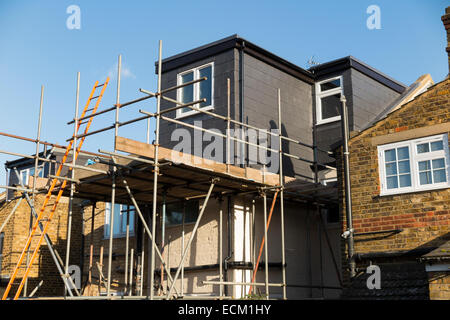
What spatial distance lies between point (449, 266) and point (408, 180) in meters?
2.46

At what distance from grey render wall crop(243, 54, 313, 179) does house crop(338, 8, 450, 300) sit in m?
3.65

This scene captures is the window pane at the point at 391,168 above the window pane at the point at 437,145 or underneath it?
underneath

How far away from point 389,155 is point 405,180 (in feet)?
2.32

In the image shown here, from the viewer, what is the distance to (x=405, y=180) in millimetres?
12688

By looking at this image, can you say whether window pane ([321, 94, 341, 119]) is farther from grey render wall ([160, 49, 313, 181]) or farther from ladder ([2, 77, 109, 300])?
ladder ([2, 77, 109, 300])

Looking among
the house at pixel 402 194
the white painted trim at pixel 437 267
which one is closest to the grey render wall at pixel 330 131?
the house at pixel 402 194

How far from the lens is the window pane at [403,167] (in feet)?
41.7

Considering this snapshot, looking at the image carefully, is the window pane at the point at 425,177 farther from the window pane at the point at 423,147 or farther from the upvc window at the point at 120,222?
the upvc window at the point at 120,222

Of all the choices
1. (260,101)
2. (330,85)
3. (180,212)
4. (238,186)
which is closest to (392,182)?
(238,186)

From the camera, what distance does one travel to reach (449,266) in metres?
10.7

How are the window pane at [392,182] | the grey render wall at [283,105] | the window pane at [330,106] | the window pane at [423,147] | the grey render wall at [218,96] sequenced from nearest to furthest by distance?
the window pane at [423,147] → the window pane at [392,182] → the grey render wall at [218,96] → the grey render wall at [283,105] → the window pane at [330,106]

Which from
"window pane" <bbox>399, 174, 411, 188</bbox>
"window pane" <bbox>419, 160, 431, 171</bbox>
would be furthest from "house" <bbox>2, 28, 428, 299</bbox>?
"window pane" <bbox>419, 160, 431, 171</bbox>

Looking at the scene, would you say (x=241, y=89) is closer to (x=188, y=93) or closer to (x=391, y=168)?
(x=188, y=93)
